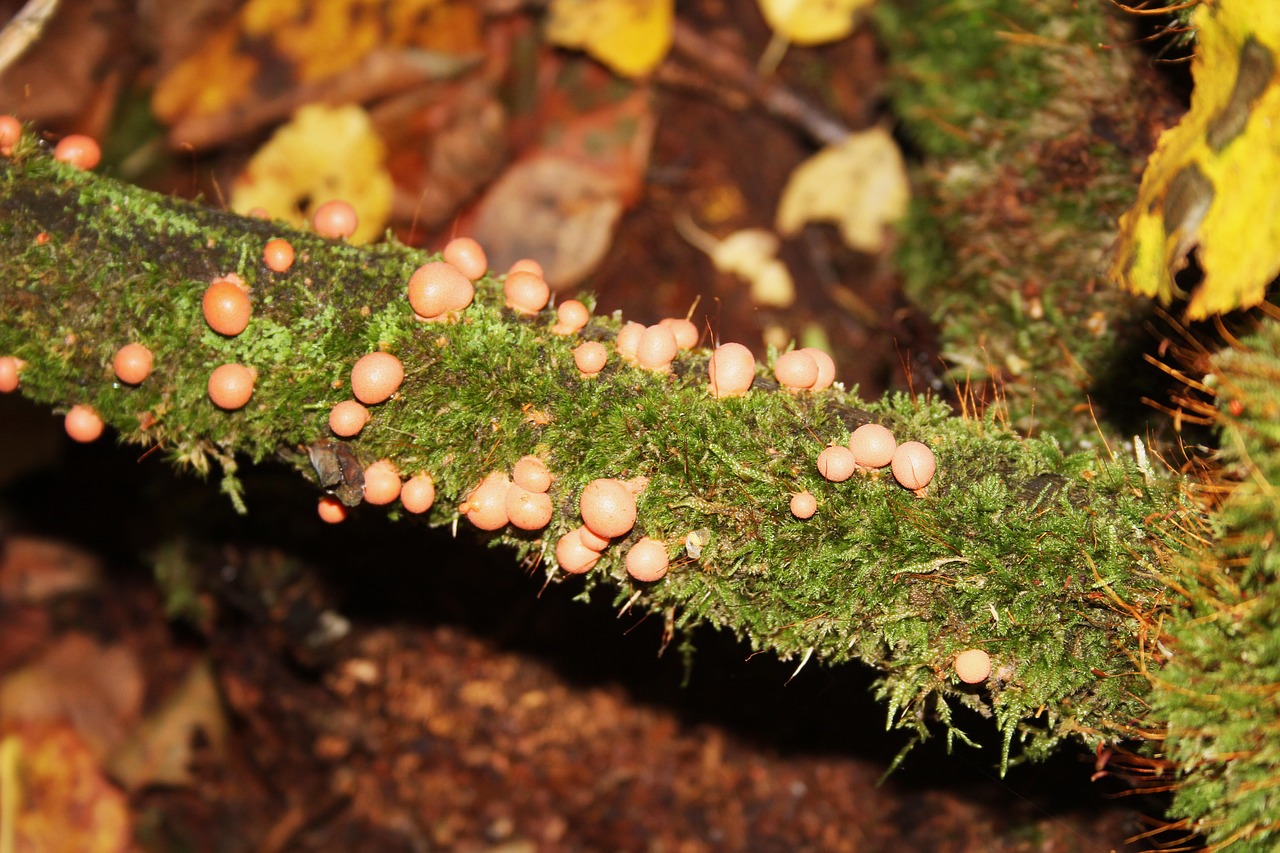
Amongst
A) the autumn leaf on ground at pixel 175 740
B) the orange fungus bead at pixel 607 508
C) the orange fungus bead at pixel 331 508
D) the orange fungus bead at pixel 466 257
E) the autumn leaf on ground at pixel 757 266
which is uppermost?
the orange fungus bead at pixel 466 257

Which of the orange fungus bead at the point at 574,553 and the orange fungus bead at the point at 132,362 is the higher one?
the orange fungus bead at the point at 132,362

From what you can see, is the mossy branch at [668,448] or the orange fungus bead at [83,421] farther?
the orange fungus bead at [83,421]

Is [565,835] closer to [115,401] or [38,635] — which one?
[115,401]

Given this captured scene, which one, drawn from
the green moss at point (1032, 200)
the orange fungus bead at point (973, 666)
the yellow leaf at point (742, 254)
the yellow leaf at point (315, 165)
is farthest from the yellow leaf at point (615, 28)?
the orange fungus bead at point (973, 666)

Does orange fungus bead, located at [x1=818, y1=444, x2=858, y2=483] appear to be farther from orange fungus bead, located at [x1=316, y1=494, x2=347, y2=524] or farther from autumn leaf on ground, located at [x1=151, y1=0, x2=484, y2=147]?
autumn leaf on ground, located at [x1=151, y1=0, x2=484, y2=147]

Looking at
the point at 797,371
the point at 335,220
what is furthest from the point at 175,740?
the point at 797,371

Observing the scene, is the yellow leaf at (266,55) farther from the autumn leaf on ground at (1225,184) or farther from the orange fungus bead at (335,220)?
the autumn leaf on ground at (1225,184)

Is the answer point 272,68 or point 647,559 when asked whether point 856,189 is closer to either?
point 647,559
